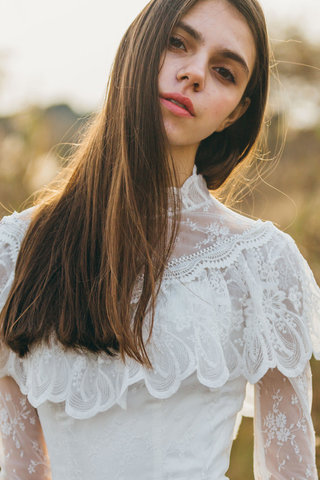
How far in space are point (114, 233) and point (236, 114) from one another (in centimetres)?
47

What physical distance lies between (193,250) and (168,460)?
45 centimetres

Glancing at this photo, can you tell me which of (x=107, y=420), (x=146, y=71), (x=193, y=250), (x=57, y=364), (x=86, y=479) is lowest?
(x=86, y=479)

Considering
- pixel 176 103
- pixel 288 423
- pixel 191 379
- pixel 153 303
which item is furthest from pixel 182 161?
pixel 288 423

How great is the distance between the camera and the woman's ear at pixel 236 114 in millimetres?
1494

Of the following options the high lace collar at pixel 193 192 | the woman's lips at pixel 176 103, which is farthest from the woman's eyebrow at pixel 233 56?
the high lace collar at pixel 193 192

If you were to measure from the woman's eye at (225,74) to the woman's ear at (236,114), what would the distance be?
0.46 feet

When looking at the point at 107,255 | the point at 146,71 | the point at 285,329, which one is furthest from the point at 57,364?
the point at 146,71

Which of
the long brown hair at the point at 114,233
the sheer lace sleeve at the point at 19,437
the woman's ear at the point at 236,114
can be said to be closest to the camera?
the long brown hair at the point at 114,233

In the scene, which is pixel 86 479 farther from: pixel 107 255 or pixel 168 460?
pixel 107 255

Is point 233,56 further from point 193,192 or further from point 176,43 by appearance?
point 193,192

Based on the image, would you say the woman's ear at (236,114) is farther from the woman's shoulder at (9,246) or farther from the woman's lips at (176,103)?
the woman's shoulder at (9,246)

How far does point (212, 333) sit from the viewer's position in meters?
1.29

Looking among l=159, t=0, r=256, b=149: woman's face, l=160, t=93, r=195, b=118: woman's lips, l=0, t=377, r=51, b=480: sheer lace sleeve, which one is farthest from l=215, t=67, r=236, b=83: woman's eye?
l=0, t=377, r=51, b=480: sheer lace sleeve

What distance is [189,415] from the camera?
129 cm
